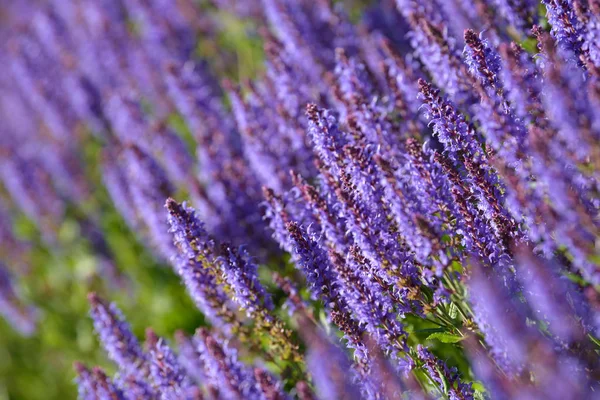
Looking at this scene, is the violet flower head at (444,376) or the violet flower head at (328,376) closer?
the violet flower head at (328,376)

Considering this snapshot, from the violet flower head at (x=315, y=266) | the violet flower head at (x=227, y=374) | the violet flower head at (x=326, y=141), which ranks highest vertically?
the violet flower head at (x=326, y=141)

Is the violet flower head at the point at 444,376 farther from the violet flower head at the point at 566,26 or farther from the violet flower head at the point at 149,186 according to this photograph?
the violet flower head at the point at 149,186

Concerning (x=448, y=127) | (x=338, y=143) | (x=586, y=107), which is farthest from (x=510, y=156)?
(x=338, y=143)

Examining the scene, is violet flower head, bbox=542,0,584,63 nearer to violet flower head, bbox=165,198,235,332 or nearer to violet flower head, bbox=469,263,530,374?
violet flower head, bbox=469,263,530,374

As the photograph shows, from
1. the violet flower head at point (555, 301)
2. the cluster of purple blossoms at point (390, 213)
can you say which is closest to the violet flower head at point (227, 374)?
the cluster of purple blossoms at point (390, 213)

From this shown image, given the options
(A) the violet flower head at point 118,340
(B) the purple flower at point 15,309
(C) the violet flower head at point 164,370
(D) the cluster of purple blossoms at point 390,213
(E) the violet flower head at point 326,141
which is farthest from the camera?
(B) the purple flower at point 15,309

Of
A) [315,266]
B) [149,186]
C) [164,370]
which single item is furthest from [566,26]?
[149,186]

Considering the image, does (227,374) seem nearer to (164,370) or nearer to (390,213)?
(164,370)

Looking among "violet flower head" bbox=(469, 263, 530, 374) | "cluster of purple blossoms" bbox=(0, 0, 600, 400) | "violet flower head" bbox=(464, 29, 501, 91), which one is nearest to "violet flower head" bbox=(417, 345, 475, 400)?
"cluster of purple blossoms" bbox=(0, 0, 600, 400)
